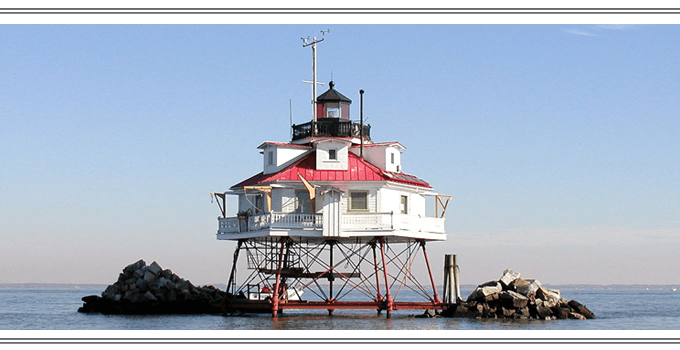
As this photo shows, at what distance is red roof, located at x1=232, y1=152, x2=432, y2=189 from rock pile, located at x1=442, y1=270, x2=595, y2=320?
21.1 feet

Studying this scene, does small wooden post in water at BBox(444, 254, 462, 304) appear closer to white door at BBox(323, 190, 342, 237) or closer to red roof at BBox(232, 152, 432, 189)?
red roof at BBox(232, 152, 432, 189)

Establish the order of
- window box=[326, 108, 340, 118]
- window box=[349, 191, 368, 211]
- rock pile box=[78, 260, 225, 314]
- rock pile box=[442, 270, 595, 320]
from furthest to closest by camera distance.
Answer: rock pile box=[78, 260, 225, 314] → window box=[326, 108, 340, 118] → rock pile box=[442, 270, 595, 320] → window box=[349, 191, 368, 211]

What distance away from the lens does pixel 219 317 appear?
4466 centimetres

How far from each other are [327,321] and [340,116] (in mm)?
11196

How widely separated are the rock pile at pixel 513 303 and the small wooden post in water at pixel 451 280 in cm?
149

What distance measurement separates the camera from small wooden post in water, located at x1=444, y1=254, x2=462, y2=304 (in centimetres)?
4616

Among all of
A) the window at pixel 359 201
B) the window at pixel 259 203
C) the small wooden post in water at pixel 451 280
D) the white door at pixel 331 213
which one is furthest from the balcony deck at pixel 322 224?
the small wooden post in water at pixel 451 280

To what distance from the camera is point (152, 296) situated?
50.0 metres

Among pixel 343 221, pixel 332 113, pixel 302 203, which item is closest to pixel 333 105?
pixel 332 113

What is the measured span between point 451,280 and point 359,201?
25.9 feet

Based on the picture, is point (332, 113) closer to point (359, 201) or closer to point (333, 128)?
point (333, 128)

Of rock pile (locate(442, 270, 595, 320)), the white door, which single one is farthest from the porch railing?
rock pile (locate(442, 270, 595, 320))

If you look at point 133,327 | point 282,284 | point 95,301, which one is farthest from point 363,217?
point 95,301
